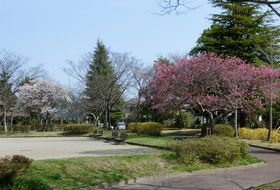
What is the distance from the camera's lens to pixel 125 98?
66.0m

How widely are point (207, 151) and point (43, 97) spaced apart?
40.8m

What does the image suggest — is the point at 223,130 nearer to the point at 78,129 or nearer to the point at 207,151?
the point at 207,151

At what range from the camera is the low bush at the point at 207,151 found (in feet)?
52.5

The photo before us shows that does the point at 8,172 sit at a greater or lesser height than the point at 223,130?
lesser

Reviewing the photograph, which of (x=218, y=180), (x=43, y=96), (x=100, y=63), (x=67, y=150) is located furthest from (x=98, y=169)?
(x=100, y=63)

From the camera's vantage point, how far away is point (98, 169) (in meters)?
13.5

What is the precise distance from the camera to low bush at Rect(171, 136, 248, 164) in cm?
1602

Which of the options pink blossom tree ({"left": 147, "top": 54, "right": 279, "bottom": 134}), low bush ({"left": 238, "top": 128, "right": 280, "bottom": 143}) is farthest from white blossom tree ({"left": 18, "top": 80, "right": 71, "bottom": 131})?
low bush ({"left": 238, "top": 128, "right": 280, "bottom": 143})

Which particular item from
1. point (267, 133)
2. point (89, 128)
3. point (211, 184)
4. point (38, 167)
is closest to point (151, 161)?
point (211, 184)

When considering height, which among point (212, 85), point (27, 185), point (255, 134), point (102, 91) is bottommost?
point (27, 185)

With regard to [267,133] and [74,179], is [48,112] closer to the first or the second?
[267,133]

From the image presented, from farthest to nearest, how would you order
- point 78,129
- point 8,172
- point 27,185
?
point 78,129 < point 8,172 < point 27,185

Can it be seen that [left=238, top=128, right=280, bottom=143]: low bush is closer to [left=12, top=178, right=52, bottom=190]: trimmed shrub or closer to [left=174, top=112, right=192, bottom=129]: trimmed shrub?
[left=174, top=112, right=192, bottom=129]: trimmed shrub

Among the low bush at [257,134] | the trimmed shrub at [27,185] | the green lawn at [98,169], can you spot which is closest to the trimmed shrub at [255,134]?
the low bush at [257,134]
